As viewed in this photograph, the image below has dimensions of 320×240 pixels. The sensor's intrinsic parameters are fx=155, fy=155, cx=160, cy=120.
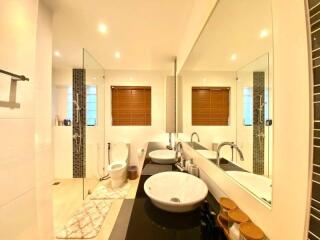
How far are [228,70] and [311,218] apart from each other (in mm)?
991

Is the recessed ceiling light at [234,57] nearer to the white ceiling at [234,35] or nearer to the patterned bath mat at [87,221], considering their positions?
the white ceiling at [234,35]

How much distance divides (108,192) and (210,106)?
2417 millimetres

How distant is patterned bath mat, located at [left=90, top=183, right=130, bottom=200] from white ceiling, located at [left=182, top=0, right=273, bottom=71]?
2.50 m

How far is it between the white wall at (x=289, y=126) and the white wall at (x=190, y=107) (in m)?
0.52

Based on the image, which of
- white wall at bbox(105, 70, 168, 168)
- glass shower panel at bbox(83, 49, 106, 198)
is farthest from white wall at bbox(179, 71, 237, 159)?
glass shower panel at bbox(83, 49, 106, 198)

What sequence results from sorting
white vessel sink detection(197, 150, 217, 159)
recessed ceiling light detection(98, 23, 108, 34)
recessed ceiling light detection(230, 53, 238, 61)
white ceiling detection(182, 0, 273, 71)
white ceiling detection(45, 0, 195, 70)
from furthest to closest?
recessed ceiling light detection(98, 23, 108, 34)
white ceiling detection(45, 0, 195, 70)
white vessel sink detection(197, 150, 217, 159)
recessed ceiling light detection(230, 53, 238, 61)
white ceiling detection(182, 0, 273, 71)

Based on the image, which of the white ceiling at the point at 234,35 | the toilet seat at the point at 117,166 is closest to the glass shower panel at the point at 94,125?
the toilet seat at the point at 117,166

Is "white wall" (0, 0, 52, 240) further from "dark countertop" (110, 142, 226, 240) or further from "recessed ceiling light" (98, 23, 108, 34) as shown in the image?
"dark countertop" (110, 142, 226, 240)

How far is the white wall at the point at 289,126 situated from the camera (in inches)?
15.8

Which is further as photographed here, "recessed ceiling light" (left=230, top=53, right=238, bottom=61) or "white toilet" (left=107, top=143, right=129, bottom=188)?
"white toilet" (left=107, top=143, right=129, bottom=188)

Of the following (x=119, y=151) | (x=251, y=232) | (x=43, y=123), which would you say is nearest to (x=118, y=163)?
(x=119, y=151)

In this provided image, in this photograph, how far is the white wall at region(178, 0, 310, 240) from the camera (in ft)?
1.32

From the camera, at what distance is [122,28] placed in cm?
191

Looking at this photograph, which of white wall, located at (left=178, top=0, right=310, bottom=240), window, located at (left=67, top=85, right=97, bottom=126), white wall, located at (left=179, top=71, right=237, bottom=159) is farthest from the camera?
window, located at (left=67, top=85, right=97, bottom=126)
